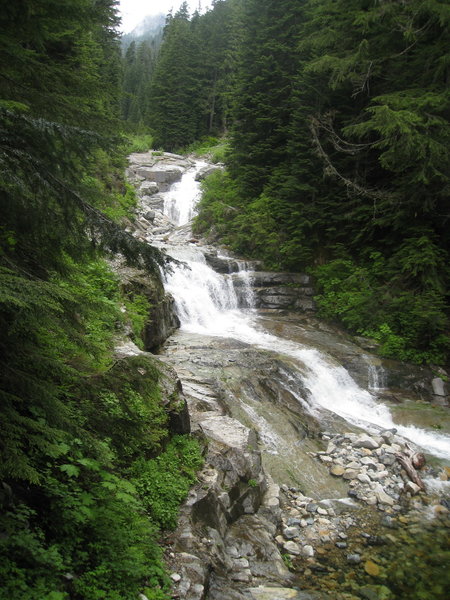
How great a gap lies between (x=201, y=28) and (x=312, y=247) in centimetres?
4249

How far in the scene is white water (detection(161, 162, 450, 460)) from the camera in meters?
10.4

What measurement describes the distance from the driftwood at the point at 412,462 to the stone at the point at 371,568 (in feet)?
9.19

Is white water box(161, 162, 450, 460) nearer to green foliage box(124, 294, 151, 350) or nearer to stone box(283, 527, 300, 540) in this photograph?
green foliage box(124, 294, 151, 350)

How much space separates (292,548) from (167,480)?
272 centimetres

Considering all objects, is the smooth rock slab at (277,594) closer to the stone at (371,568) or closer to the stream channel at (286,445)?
the stream channel at (286,445)

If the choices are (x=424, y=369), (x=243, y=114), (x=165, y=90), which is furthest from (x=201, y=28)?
(x=424, y=369)

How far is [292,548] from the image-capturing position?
6.02 meters

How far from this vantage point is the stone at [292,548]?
19.6 ft

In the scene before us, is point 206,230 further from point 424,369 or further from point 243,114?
point 424,369

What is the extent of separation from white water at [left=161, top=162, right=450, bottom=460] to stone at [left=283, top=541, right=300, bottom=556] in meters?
4.47

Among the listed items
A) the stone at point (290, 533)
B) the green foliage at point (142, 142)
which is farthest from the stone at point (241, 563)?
the green foliage at point (142, 142)

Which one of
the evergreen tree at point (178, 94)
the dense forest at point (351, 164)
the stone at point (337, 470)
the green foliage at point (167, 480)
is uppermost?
the evergreen tree at point (178, 94)

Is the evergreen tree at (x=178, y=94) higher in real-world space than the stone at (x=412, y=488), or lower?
higher

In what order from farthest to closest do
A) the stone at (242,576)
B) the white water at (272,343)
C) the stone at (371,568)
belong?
the white water at (272,343) → the stone at (371,568) → the stone at (242,576)
